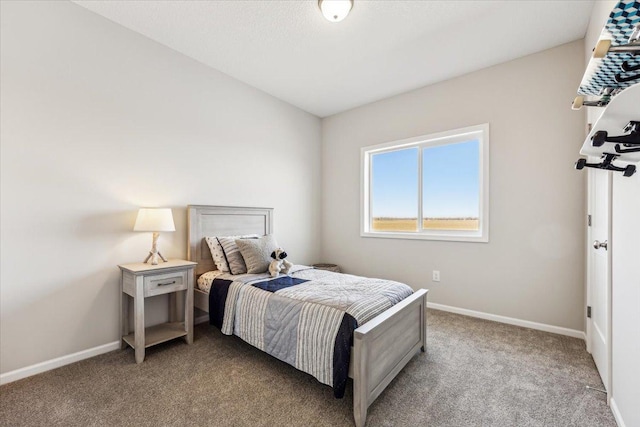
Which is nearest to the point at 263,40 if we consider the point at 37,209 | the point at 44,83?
the point at 44,83

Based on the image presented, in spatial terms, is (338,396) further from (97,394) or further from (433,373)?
(97,394)

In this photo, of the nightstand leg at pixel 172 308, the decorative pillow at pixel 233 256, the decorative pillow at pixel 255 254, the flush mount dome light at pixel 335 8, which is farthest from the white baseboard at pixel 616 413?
the nightstand leg at pixel 172 308

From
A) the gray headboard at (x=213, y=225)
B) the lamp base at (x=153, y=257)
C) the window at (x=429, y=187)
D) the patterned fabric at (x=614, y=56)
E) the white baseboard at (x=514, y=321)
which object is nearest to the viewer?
the patterned fabric at (x=614, y=56)

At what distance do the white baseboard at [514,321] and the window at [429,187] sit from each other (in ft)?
2.67

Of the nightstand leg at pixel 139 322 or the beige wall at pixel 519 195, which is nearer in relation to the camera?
the nightstand leg at pixel 139 322

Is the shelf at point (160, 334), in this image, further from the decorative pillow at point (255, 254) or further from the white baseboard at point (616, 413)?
the white baseboard at point (616, 413)

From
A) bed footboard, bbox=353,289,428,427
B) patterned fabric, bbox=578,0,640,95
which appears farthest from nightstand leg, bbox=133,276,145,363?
patterned fabric, bbox=578,0,640,95

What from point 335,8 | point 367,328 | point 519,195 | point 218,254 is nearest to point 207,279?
point 218,254

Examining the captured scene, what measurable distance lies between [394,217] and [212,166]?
2463 millimetres

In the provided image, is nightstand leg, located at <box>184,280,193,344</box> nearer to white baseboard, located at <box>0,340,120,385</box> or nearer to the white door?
white baseboard, located at <box>0,340,120,385</box>

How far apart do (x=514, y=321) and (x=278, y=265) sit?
2495mm

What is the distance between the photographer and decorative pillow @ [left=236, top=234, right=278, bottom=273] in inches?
106

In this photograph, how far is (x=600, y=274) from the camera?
2055mm

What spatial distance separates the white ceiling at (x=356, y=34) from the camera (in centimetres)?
221
